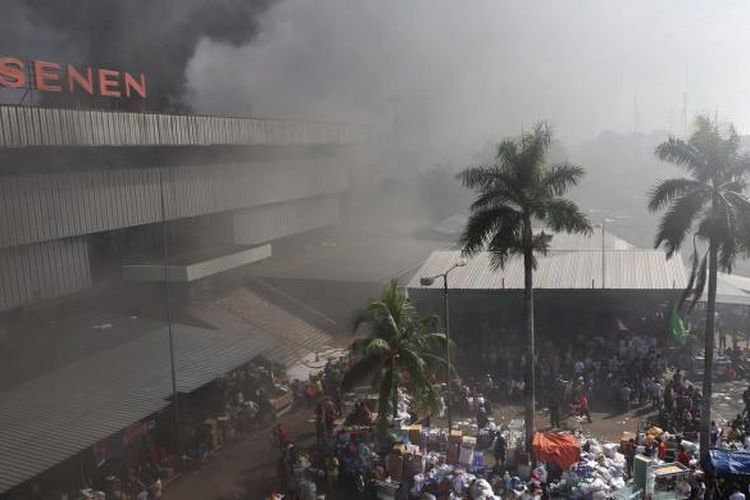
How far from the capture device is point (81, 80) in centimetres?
2755

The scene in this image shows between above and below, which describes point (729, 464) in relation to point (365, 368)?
below

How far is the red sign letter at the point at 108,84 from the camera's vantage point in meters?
28.7

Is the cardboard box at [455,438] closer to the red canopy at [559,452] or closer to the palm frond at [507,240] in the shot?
the red canopy at [559,452]

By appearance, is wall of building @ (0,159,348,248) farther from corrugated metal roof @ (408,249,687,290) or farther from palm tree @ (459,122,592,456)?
palm tree @ (459,122,592,456)

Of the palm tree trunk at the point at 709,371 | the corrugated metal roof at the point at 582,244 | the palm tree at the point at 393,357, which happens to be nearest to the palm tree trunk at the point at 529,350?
the palm tree at the point at 393,357

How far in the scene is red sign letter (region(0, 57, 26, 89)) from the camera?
78.7ft

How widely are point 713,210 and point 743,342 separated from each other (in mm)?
15953

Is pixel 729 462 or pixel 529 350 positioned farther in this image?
pixel 529 350

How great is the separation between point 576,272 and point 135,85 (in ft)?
70.8

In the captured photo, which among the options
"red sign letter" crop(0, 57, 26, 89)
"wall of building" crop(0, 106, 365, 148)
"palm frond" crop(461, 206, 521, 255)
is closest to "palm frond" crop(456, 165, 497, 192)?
"palm frond" crop(461, 206, 521, 255)

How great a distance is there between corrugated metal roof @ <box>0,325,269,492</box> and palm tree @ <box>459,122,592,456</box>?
30.6 ft

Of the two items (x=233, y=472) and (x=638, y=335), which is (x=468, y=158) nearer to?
(x=638, y=335)

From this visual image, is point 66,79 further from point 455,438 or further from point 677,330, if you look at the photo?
point 677,330

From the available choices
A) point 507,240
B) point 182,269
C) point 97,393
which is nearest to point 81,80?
point 182,269
